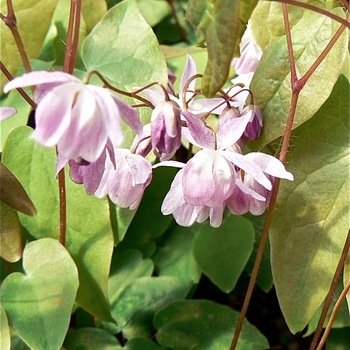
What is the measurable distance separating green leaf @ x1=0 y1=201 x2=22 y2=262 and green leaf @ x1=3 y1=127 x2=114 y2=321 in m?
0.14

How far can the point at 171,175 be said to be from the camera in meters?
1.03

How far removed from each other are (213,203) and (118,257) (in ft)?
1.40

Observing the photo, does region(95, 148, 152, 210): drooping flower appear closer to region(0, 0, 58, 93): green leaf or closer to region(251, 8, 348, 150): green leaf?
region(251, 8, 348, 150): green leaf

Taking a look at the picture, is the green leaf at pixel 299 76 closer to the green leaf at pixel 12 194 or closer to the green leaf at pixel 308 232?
the green leaf at pixel 308 232

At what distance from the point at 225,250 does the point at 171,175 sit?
178mm

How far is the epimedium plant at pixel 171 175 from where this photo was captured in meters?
0.64

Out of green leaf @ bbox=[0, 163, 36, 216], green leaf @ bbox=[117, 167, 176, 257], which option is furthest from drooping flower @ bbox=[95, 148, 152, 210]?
green leaf @ bbox=[117, 167, 176, 257]

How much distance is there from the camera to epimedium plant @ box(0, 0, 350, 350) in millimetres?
640

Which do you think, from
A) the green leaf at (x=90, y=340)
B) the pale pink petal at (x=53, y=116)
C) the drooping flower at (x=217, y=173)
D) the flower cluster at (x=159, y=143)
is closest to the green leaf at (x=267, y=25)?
the flower cluster at (x=159, y=143)

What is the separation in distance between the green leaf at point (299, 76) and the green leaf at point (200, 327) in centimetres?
33

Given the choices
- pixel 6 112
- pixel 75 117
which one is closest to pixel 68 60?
pixel 6 112

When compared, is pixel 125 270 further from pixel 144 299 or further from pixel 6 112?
pixel 6 112

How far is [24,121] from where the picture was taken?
944 mm

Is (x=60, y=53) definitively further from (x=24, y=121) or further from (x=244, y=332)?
(x=244, y=332)
